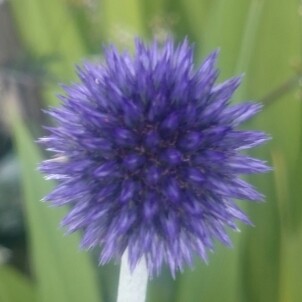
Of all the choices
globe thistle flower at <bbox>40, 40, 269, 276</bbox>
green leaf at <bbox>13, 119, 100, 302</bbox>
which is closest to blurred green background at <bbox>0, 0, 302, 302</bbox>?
green leaf at <bbox>13, 119, 100, 302</bbox>

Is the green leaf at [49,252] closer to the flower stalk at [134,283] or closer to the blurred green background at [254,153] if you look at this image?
the blurred green background at [254,153]

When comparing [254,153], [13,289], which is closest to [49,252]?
[13,289]

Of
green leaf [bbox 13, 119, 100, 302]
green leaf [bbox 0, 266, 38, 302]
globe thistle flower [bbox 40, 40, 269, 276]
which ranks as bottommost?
green leaf [bbox 0, 266, 38, 302]

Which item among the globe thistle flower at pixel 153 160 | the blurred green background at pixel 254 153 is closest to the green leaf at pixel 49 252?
the blurred green background at pixel 254 153

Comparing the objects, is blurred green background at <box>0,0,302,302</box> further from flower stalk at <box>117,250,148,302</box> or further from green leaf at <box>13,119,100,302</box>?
flower stalk at <box>117,250,148,302</box>

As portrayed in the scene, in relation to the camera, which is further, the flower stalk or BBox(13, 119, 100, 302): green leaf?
BBox(13, 119, 100, 302): green leaf

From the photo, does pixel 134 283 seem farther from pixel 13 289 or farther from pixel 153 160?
pixel 13 289
